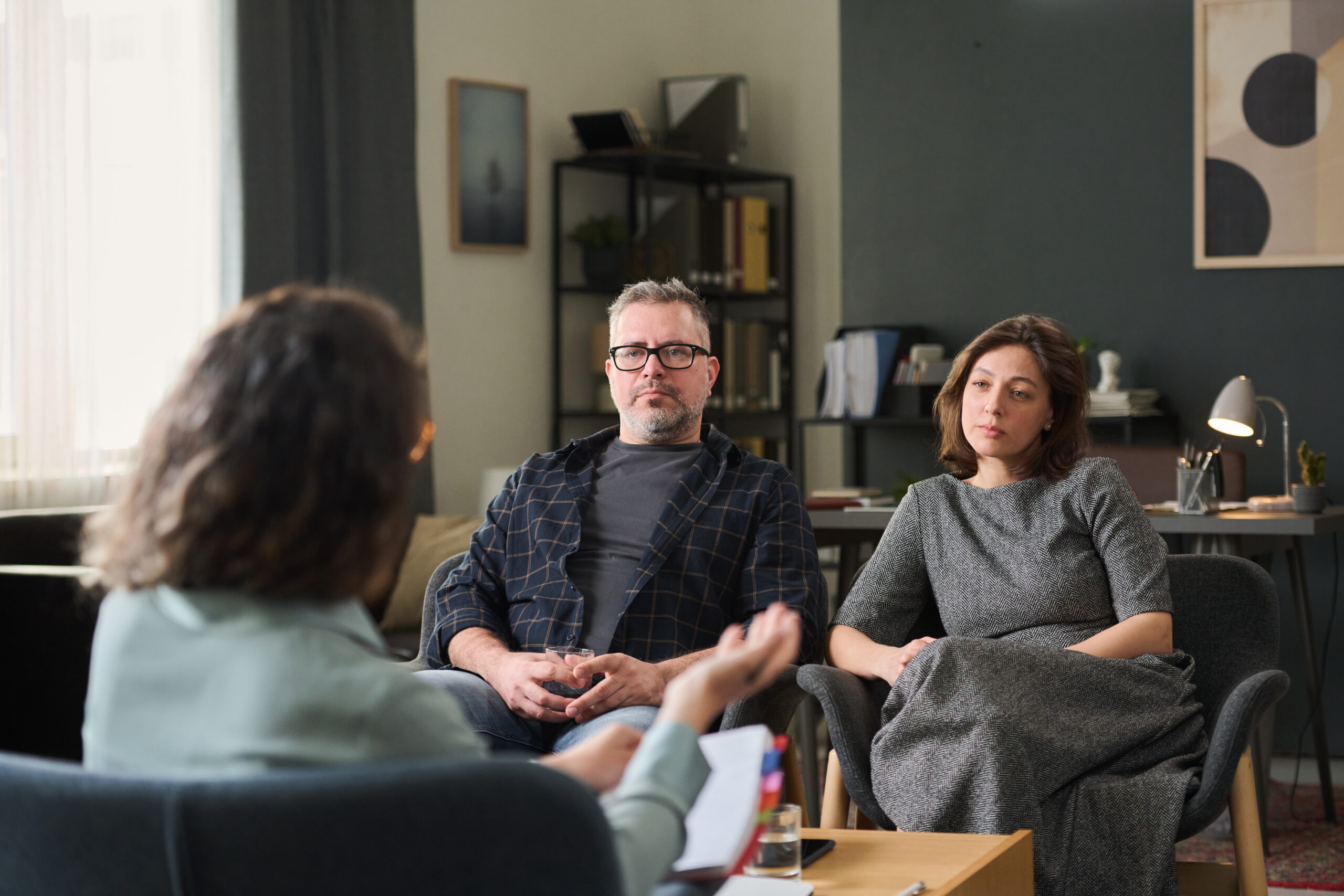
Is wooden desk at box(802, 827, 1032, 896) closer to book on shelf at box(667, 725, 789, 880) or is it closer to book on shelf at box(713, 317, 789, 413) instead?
book on shelf at box(667, 725, 789, 880)

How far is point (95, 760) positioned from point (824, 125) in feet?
16.7

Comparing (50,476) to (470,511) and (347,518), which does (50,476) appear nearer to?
(470,511)

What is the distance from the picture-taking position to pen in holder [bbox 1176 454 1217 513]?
141 inches

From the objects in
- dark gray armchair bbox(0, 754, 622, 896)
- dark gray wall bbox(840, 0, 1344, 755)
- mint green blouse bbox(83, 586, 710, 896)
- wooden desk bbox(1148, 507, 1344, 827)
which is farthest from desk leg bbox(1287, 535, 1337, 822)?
dark gray armchair bbox(0, 754, 622, 896)

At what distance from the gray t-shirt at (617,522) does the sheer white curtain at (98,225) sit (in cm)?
165

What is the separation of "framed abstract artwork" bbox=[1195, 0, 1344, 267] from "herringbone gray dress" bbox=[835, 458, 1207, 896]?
225cm

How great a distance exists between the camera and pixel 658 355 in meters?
2.60

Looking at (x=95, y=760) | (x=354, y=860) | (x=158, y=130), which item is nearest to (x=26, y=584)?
(x=158, y=130)

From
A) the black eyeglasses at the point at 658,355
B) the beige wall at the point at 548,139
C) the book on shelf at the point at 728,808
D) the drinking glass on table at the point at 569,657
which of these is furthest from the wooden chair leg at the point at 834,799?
the beige wall at the point at 548,139

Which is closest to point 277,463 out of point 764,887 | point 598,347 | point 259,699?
point 259,699

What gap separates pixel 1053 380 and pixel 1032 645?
0.50 m

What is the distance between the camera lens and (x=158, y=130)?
419cm

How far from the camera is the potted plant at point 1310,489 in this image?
3.56 metres

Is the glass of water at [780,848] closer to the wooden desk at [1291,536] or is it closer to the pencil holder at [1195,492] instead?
the wooden desk at [1291,536]
